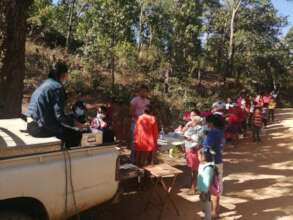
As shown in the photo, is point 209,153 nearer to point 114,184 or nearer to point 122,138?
point 114,184

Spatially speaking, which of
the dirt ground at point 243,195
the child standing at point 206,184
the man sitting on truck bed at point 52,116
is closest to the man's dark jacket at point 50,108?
the man sitting on truck bed at point 52,116

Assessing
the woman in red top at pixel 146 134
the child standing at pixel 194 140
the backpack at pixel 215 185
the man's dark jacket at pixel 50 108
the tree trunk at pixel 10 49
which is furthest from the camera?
the tree trunk at pixel 10 49

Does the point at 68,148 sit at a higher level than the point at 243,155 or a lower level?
higher

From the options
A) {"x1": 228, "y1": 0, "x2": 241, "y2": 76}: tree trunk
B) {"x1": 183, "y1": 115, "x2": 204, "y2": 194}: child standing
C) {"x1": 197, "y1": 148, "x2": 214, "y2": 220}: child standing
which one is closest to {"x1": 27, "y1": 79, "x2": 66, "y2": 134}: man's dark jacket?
{"x1": 197, "y1": 148, "x2": 214, "y2": 220}: child standing

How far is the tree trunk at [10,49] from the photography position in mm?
8125

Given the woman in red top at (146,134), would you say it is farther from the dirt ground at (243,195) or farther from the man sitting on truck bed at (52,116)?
the man sitting on truck bed at (52,116)

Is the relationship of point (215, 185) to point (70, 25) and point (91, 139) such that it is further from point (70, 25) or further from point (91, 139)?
point (70, 25)

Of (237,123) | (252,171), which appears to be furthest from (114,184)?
(237,123)

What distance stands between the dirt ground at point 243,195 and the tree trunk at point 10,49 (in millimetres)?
2868

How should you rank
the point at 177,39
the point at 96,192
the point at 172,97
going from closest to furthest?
1. the point at 96,192
2. the point at 172,97
3. the point at 177,39

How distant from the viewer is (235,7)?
118ft

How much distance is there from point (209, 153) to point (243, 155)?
19.4 feet

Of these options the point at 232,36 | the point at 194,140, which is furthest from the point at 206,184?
the point at 232,36

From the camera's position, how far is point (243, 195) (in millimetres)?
8156
